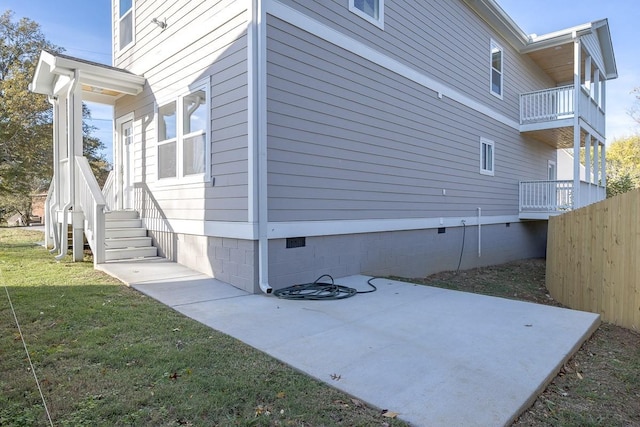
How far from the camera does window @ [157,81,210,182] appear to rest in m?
6.38

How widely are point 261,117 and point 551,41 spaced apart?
36.7 feet

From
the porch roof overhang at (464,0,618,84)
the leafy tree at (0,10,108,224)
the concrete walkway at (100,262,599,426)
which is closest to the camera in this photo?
the concrete walkway at (100,262,599,426)

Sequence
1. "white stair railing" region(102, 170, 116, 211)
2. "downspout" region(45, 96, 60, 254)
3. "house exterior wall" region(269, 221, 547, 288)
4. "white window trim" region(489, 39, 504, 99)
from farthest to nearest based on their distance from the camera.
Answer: "white window trim" region(489, 39, 504, 99) → "white stair railing" region(102, 170, 116, 211) → "downspout" region(45, 96, 60, 254) → "house exterior wall" region(269, 221, 547, 288)

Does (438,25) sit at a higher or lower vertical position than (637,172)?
higher

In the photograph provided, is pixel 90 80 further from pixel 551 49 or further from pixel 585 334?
pixel 551 49

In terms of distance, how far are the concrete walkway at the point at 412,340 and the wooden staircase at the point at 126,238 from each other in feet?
4.45

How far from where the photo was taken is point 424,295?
5.68 meters

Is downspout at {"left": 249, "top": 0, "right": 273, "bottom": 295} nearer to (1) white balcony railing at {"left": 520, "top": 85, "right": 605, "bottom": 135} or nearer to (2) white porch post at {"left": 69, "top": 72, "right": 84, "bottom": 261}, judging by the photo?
(2) white porch post at {"left": 69, "top": 72, "right": 84, "bottom": 261}

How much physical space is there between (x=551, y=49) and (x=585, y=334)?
469 inches

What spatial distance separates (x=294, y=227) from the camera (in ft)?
19.4

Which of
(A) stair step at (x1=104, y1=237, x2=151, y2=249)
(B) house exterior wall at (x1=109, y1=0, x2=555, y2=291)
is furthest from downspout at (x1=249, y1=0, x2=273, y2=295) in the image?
(A) stair step at (x1=104, y1=237, x2=151, y2=249)

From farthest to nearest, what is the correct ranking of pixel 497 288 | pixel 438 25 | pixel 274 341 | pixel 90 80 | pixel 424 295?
pixel 438 25
pixel 497 288
pixel 90 80
pixel 424 295
pixel 274 341

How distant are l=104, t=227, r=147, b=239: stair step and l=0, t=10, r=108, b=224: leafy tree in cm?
967

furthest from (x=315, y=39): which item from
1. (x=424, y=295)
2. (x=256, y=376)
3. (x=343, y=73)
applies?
(x=256, y=376)
